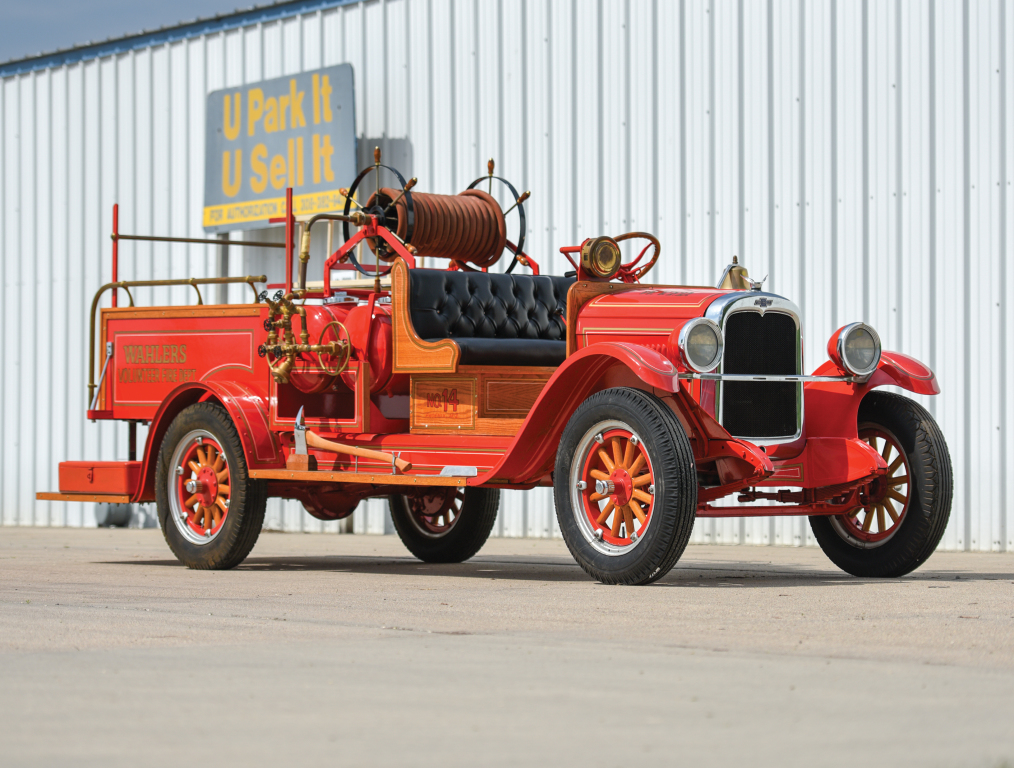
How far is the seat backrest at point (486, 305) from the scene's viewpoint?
9352mm

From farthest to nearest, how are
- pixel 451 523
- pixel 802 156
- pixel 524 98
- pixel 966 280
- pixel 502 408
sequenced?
1. pixel 524 98
2. pixel 802 156
3. pixel 966 280
4. pixel 451 523
5. pixel 502 408

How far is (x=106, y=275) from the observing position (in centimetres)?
1747

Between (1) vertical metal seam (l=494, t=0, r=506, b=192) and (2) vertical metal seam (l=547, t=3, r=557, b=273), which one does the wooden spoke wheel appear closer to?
(2) vertical metal seam (l=547, t=3, r=557, b=273)

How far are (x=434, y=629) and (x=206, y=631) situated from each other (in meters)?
0.87

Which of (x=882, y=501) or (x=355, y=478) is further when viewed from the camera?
(x=355, y=478)

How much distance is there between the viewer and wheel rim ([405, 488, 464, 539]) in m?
10.7

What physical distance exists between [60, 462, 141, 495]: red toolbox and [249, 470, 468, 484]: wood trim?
113cm

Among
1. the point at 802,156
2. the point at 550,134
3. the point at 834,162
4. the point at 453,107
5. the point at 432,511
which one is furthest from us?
the point at 453,107

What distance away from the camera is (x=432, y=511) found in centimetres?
1076

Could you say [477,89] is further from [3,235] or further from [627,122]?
[3,235]

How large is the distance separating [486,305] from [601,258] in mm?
1365

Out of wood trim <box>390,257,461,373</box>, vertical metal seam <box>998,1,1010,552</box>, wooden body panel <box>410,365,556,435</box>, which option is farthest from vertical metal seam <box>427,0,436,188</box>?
wooden body panel <box>410,365,556,435</box>

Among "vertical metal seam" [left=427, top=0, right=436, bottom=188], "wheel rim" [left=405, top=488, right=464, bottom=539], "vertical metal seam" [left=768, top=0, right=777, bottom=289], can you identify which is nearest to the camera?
"wheel rim" [left=405, top=488, right=464, bottom=539]

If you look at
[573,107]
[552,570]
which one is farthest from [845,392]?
[573,107]
